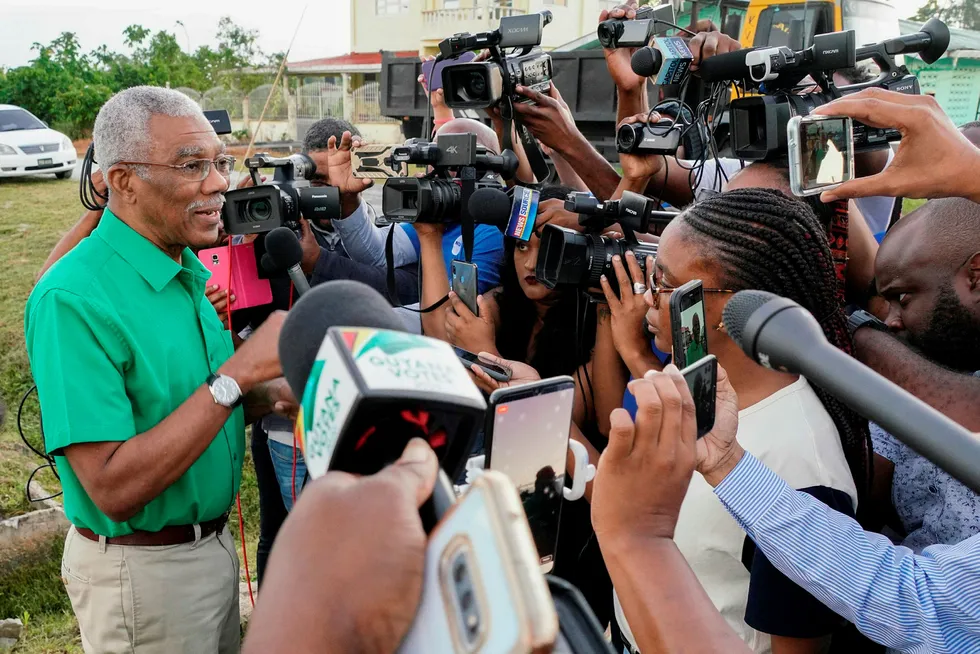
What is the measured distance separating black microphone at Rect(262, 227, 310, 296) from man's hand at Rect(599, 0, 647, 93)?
1429 millimetres

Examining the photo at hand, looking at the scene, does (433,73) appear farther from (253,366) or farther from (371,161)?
(253,366)

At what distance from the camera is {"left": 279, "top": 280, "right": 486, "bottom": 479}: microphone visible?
665mm

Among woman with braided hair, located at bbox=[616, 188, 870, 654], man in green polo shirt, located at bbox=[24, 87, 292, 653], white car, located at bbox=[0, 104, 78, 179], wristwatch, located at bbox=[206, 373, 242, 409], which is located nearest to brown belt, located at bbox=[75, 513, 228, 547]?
man in green polo shirt, located at bbox=[24, 87, 292, 653]

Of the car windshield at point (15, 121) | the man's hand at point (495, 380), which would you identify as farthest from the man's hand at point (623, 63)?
the car windshield at point (15, 121)

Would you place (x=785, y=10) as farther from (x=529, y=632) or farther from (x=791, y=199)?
(x=529, y=632)

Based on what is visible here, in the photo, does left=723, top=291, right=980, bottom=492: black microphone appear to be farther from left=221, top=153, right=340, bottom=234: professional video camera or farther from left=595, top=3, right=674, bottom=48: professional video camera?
left=595, top=3, right=674, bottom=48: professional video camera

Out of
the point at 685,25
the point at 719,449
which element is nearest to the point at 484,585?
the point at 719,449

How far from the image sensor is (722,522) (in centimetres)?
159

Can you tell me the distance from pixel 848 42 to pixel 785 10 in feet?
17.6

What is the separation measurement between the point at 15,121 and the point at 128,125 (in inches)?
567

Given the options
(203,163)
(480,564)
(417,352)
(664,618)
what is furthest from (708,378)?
(203,163)

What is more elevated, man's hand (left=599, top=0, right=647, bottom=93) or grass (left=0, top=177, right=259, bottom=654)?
man's hand (left=599, top=0, right=647, bottom=93)

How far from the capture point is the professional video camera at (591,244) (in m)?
2.25

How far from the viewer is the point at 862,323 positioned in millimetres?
2031
